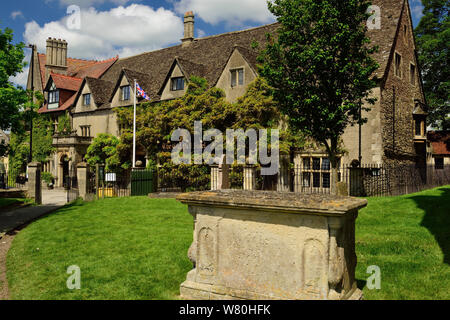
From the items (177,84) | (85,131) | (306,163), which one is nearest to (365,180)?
(306,163)

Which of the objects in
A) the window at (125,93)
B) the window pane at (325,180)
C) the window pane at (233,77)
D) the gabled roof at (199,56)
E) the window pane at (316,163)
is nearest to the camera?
the window pane at (325,180)

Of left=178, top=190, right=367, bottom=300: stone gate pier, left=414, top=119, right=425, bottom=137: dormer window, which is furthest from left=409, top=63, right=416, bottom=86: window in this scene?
left=178, top=190, right=367, bottom=300: stone gate pier

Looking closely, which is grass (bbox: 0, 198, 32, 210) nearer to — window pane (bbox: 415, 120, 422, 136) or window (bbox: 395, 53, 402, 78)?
window (bbox: 395, 53, 402, 78)

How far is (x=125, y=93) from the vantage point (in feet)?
101

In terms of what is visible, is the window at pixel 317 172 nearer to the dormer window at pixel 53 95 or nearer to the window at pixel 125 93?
the window at pixel 125 93

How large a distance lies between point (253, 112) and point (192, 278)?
16.6 m

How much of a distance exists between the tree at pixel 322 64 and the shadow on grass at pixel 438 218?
14.3ft

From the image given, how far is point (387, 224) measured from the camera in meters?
10.7

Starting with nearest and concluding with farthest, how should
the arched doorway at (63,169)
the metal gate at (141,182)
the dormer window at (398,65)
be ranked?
the metal gate at (141,182), the dormer window at (398,65), the arched doorway at (63,169)

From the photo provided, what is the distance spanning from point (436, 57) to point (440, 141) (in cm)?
769

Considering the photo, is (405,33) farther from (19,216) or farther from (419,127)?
(19,216)

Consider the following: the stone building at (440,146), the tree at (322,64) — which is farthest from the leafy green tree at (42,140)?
the stone building at (440,146)

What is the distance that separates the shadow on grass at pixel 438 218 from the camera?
27.6ft
